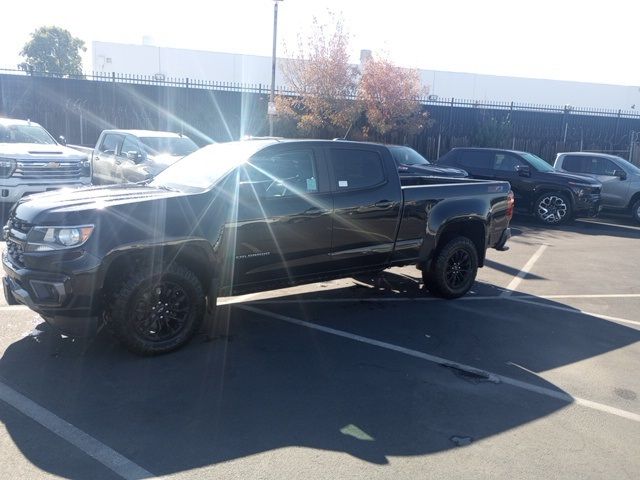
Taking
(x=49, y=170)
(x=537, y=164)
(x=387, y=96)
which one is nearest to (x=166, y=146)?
(x=49, y=170)

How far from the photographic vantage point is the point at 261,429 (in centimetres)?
410

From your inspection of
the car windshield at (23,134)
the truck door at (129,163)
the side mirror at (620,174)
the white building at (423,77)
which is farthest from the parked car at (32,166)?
the white building at (423,77)

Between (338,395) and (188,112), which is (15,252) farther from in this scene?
(188,112)

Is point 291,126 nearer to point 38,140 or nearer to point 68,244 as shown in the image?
point 38,140

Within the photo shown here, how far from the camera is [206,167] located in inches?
240

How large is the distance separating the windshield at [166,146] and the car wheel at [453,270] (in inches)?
301

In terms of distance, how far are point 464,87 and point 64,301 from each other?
160 feet

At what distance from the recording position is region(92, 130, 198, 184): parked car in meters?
12.6

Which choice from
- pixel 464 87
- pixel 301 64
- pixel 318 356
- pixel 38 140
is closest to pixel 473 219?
pixel 318 356

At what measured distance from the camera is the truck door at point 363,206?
641cm

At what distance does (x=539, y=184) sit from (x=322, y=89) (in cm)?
832

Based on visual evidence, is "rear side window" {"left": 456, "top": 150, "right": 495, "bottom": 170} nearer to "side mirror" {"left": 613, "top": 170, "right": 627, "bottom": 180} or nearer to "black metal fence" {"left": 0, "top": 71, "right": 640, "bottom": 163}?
"side mirror" {"left": 613, "top": 170, "right": 627, "bottom": 180}

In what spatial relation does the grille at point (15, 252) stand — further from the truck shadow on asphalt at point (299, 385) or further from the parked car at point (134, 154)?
the parked car at point (134, 154)

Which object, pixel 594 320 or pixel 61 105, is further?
pixel 61 105
